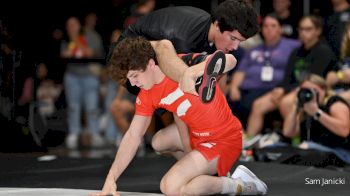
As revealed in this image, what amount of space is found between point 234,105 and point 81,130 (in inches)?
65.7

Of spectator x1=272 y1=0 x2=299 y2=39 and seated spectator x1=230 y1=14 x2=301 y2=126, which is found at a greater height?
spectator x1=272 y1=0 x2=299 y2=39

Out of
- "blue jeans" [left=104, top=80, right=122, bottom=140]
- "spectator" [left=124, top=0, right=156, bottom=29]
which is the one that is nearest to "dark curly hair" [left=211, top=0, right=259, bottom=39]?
"spectator" [left=124, top=0, right=156, bottom=29]

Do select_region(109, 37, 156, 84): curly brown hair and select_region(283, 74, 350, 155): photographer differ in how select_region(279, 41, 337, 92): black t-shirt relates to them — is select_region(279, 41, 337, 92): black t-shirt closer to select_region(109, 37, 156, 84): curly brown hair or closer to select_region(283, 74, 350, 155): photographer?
select_region(283, 74, 350, 155): photographer

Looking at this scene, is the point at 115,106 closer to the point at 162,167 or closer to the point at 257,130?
the point at 257,130

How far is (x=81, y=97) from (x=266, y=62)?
6.28 feet

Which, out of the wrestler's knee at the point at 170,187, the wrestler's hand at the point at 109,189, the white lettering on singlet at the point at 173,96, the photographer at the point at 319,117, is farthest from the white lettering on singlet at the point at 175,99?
the photographer at the point at 319,117

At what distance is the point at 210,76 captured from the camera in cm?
390

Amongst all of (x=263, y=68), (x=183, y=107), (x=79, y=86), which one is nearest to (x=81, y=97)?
(x=79, y=86)

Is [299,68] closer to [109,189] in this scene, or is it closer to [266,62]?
[266,62]

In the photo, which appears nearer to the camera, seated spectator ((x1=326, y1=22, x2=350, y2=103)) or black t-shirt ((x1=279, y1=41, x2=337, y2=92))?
seated spectator ((x1=326, y1=22, x2=350, y2=103))

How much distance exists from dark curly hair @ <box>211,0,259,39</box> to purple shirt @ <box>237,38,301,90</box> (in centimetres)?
288

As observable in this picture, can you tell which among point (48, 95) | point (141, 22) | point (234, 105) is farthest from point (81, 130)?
point (141, 22)

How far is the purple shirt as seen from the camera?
7.55m

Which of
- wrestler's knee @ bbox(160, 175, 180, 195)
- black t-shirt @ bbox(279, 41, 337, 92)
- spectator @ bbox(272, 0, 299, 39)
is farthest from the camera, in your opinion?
spectator @ bbox(272, 0, 299, 39)
